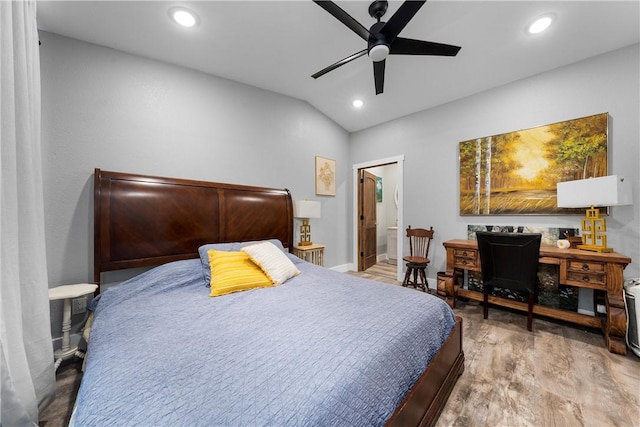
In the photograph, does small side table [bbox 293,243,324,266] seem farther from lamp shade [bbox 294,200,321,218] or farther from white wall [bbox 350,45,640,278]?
white wall [bbox 350,45,640,278]

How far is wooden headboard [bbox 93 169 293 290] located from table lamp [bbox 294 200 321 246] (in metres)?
0.56

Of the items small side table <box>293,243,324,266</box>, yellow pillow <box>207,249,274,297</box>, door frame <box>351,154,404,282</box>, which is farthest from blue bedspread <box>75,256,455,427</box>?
door frame <box>351,154,404,282</box>

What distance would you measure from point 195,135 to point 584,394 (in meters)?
3.91

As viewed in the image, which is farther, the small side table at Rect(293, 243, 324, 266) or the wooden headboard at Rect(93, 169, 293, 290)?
the small side table at Rect(293, 243, 324, 266)

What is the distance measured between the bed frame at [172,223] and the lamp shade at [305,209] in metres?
0.66

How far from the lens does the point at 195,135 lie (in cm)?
258

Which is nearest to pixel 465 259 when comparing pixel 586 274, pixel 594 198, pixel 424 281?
pixel 424 281

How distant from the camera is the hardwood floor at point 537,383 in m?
1.35

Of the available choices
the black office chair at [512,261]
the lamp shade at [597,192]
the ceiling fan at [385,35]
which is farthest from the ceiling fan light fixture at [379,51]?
the lamp shade at [597,192]

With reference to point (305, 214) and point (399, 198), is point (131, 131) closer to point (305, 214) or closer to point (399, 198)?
point (305, 214)

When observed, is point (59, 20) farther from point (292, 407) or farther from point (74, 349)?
point (292, 407)

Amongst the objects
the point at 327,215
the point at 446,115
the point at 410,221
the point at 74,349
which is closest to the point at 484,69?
the point at 446,115

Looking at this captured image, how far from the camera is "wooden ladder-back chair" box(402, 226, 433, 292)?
3.26 meters

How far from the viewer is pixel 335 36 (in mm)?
2248
